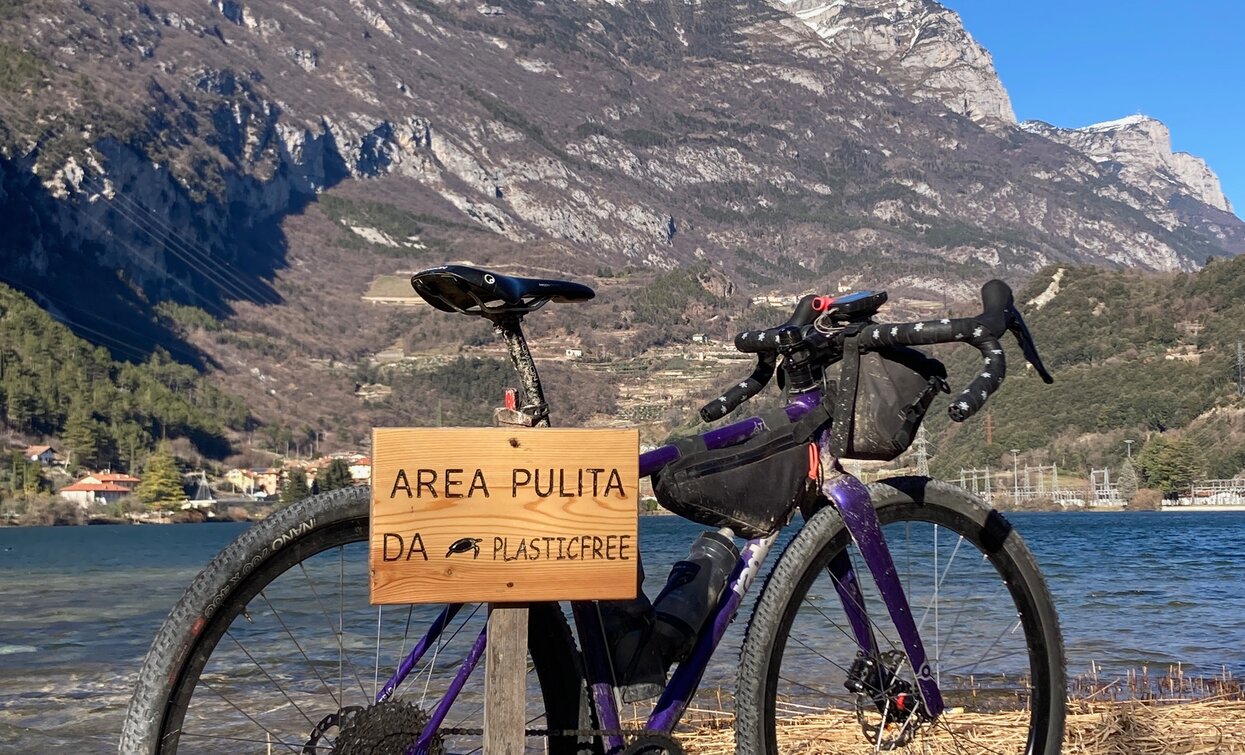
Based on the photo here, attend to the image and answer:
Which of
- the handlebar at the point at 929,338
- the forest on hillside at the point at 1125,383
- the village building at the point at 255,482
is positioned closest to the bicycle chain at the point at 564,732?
the handlebar at the point at 929,338

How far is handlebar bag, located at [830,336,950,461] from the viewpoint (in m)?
3.53

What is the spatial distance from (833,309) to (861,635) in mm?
1008

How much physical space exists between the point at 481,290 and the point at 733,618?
4.19ft

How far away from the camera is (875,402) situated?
354cm

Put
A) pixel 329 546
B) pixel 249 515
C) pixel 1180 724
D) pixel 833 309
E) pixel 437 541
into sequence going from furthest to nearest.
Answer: pixel 249 515 → pixel 1180 724 → pixel 833 309 → pixel 329 546 → pixel 437 541

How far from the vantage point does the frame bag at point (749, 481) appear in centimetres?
344

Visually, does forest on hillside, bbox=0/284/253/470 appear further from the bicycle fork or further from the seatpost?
the seatpost

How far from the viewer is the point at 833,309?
3641 millimetres

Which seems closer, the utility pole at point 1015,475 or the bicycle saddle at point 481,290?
the bicycle saddle at point 481,290

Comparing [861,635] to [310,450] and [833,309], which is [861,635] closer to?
[833,309]

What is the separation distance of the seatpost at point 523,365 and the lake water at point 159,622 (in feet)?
4.17

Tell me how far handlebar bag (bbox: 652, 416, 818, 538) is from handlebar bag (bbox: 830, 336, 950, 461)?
4.8 inches

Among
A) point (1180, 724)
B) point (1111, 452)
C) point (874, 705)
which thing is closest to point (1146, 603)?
point (1180, 724)

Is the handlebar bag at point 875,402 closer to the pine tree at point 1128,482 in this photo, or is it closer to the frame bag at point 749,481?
the frame bag at point 749,481
